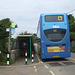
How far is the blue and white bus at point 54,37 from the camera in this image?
12416mm

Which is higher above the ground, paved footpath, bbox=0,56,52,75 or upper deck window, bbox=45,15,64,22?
upper deck window, bbox=45,15,64,22

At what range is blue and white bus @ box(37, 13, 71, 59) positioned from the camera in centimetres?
1242

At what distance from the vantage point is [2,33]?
12625 millimetres

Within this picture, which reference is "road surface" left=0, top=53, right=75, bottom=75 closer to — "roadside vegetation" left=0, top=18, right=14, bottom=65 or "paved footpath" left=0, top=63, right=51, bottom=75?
"paved footpath" left=0, top=63, right=51, bottom=75

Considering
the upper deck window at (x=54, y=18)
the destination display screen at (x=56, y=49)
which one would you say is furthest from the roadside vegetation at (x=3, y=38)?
the upper deck window at (x=54, y=18)

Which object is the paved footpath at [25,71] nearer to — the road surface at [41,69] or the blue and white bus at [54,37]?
the road surface at [41,69]

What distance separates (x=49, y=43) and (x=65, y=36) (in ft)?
5.39

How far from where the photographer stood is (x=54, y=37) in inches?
492

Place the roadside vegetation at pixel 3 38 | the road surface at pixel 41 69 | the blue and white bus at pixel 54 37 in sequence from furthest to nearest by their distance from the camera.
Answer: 1. the blue and white bus at pixel 54 37
2. the roadside vegetation at pixel 3 38
3. the road surface at pixel 41 69

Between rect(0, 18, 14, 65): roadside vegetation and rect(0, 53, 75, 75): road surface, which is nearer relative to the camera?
rect(0, 53, 75, 75): road surface

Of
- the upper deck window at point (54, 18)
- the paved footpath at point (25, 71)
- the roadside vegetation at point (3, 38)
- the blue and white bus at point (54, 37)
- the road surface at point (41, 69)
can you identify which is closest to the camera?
the road surface at point (41, 69)

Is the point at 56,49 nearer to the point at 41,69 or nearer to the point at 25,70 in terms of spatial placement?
the point at 41,69

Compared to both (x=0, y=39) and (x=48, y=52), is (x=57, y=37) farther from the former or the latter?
(x=0, y=39)

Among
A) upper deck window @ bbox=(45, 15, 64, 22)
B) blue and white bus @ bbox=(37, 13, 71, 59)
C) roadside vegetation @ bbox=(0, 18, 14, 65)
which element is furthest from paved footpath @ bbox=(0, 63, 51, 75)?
upper deck window @ bbox=(45, 15, 64, 22)
